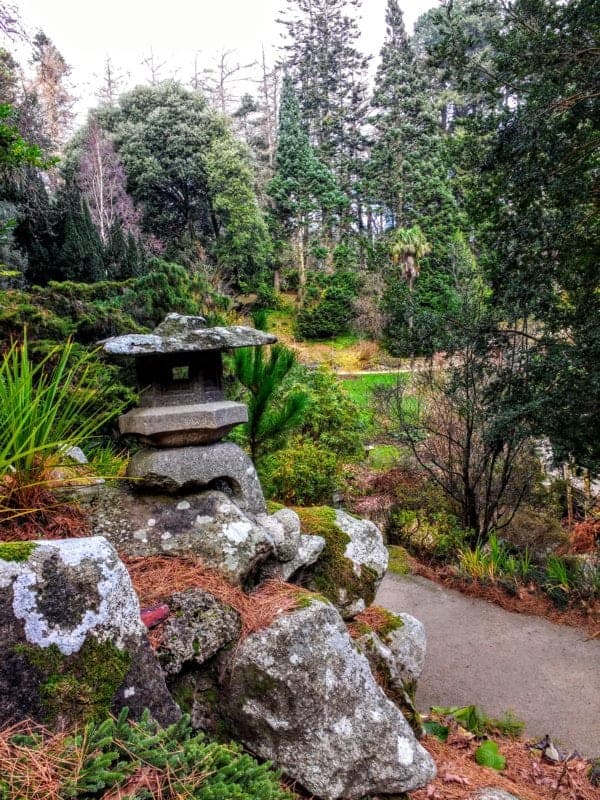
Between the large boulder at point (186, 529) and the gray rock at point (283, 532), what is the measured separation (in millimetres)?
85

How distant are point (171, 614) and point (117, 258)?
1357 centimetres

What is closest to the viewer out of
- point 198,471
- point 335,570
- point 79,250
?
point 198,471

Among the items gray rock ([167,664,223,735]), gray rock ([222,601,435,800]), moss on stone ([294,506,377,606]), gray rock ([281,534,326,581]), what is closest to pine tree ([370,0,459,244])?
moss on stone ([294,506,377,606])

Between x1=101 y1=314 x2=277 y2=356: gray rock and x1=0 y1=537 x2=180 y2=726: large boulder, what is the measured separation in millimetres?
1039

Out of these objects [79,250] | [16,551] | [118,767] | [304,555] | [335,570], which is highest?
[79,250]

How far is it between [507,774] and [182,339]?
2.63 m

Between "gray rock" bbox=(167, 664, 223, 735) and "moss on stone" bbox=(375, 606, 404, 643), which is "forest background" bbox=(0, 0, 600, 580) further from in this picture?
"gray rock" bbox=(167, 664, 223, 735)

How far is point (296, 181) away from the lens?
933 inches

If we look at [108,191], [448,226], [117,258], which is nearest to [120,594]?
[117,258]

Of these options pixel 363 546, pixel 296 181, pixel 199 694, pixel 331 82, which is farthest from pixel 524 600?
pixel 331 82

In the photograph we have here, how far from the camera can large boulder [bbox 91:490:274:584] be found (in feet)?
7.24

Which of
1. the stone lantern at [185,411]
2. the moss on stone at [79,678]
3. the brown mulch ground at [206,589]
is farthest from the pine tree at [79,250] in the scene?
the moss on stone at [79,678]

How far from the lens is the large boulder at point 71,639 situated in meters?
1.31

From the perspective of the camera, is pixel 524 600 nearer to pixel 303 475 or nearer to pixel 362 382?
pixel 303 475
